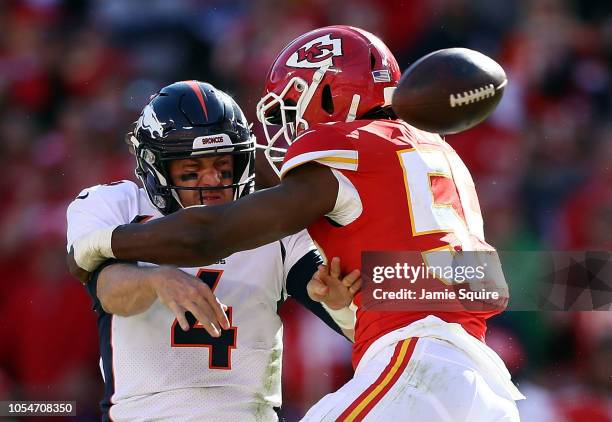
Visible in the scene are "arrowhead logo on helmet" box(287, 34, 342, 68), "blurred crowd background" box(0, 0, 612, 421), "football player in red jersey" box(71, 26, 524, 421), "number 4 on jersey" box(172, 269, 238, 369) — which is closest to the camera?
"football player in red jersey" box(71, 26, 524, 421)

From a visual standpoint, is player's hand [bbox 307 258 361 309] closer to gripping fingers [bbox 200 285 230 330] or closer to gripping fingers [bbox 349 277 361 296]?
gripping fingers [bbox 349 277 361 296]

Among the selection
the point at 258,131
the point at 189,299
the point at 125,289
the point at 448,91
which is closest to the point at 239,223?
the point at 189,299

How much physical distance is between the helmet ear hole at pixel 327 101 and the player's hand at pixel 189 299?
0.74 metres

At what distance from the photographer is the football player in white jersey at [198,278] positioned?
12.3 feet

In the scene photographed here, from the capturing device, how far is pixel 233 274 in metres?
3.92

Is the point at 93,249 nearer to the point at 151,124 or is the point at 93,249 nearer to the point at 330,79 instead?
the point at 151,124

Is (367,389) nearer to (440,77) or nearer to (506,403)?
(506,403)

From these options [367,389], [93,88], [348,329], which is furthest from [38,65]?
[367,389]

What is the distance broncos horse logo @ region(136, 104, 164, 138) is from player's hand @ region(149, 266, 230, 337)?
699mm

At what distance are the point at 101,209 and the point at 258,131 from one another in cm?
329

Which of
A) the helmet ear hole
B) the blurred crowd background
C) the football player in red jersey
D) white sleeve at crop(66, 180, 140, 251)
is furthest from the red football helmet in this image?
the blurred crowd background

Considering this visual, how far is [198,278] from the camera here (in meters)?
3.62

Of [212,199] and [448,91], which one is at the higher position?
[448,91]

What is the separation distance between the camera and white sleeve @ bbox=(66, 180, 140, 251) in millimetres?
3863
